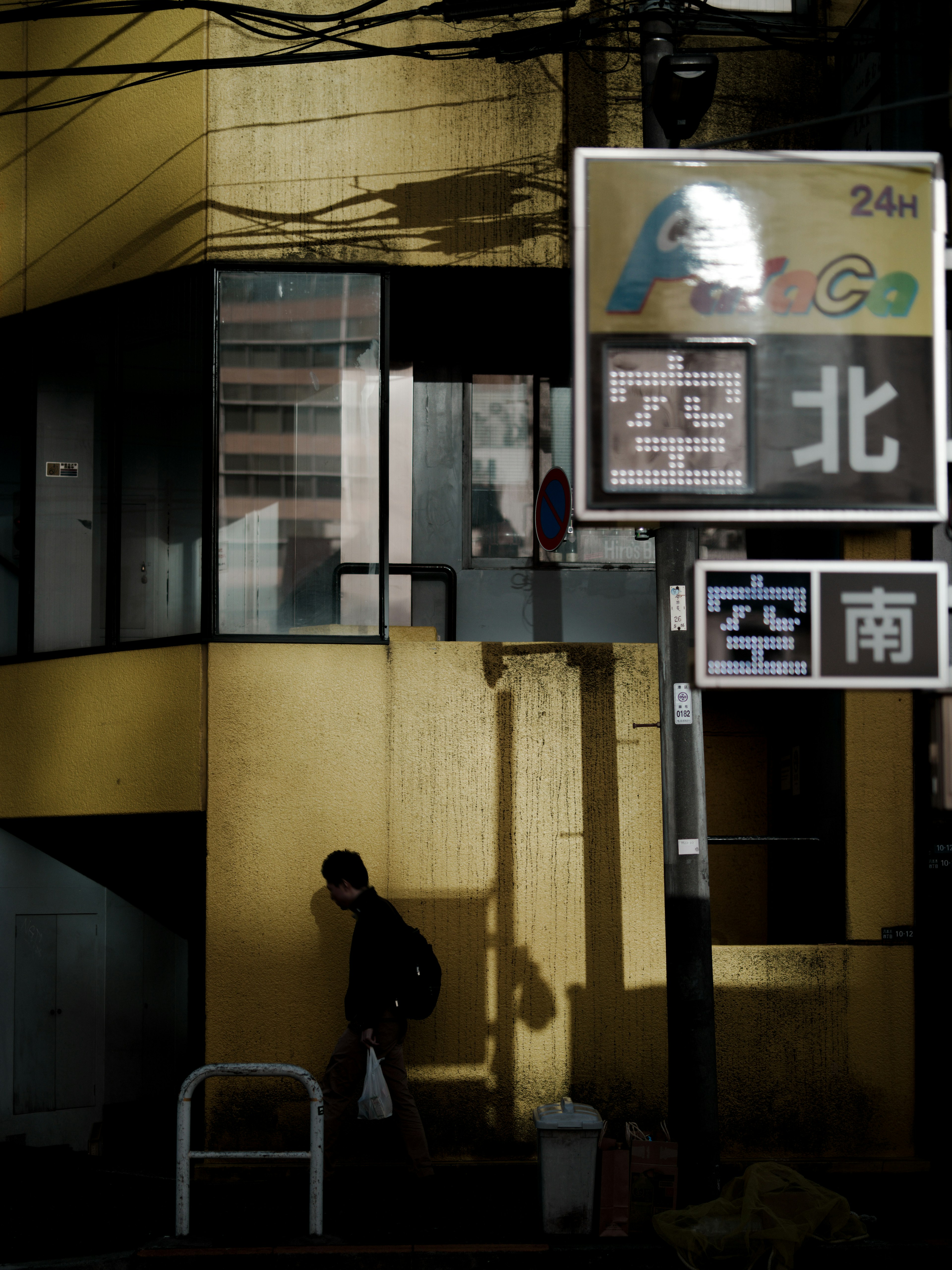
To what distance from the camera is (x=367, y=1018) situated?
7.02 meters

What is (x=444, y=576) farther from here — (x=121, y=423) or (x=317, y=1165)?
(x=317, y=1165)

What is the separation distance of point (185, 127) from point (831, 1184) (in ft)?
27.1

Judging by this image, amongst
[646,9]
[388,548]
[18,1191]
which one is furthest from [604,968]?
Result: [646,9]

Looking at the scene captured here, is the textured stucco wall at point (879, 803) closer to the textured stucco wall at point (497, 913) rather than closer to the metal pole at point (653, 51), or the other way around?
the textured stucco wall at point (497, 913)

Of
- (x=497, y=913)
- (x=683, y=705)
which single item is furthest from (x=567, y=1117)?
(x=683, y=705)

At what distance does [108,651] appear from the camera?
8492mm

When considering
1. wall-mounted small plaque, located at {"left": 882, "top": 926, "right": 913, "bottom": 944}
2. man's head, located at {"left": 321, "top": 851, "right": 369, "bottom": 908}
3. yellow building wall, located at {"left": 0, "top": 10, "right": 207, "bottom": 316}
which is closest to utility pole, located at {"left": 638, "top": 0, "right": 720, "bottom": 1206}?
man's head, located at {"left": 321, "top": 851, "right": 369, "bottom": 908}

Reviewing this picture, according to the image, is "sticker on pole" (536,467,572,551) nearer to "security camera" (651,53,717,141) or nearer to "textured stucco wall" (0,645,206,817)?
"security camera" (651,53,717,141)

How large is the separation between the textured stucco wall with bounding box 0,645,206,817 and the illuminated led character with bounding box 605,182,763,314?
4.12 meters

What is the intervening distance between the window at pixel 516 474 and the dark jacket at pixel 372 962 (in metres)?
3.36

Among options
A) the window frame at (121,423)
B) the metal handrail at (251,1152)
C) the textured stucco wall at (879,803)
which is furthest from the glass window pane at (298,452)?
the textured stucco wall at (879,803)

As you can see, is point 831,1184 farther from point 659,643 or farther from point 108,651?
point 108,651

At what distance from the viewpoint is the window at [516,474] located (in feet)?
31.8

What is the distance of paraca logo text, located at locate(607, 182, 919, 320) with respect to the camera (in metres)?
5.33
